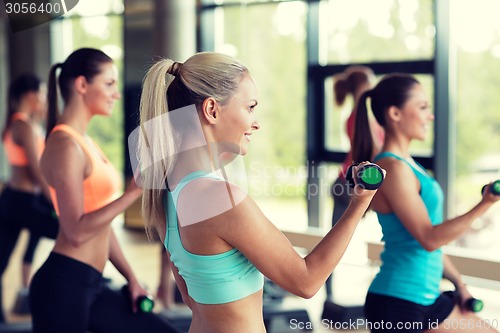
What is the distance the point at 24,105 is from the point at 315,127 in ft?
7.63

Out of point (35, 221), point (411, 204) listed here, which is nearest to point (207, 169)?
point (411, 204)

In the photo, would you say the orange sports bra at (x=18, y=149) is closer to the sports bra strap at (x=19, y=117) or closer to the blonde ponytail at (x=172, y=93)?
the sports bra strap at (x=19, y=117)

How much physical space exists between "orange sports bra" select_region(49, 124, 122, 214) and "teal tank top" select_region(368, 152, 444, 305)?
870 millimetres

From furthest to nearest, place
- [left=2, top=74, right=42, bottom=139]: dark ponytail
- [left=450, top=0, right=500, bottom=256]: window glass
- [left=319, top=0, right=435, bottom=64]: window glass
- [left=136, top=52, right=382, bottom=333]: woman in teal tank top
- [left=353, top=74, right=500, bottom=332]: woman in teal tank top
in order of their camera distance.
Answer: [left=319, top=0, right=435, bottom=64]: window glass
[left=450, top=0, right=500, bottom=256]: window glass
[left=2, top=74, right=42, bottom=139]: dark ponytail
[left=353, top=74, right=500, bottom=332]: woman in teal tank top
[left=136, top=52, right=382, bottom=333]: woman in teal tank top

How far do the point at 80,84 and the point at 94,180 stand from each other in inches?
12.9

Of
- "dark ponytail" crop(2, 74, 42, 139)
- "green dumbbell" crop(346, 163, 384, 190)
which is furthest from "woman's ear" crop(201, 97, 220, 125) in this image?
"dark ponytail" crop(2, 74, 42, 139)

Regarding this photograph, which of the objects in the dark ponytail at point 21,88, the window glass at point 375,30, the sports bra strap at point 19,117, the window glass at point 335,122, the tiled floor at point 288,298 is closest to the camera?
the tiled floor at point 288,298

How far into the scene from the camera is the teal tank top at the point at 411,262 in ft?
7.04

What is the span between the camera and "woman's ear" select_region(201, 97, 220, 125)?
5.02ft

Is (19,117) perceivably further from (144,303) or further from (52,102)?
(144,303)

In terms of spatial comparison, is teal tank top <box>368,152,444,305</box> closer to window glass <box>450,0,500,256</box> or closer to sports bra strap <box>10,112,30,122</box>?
sports bra strap <box>10,112,30,122</box>

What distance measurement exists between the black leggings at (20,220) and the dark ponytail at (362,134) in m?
2.02

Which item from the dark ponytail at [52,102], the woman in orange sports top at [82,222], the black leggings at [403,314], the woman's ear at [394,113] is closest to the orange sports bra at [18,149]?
the dark ponytail at [52,102]

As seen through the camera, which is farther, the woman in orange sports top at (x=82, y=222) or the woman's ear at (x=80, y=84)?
the woman's ear at (x=80, y=84)
